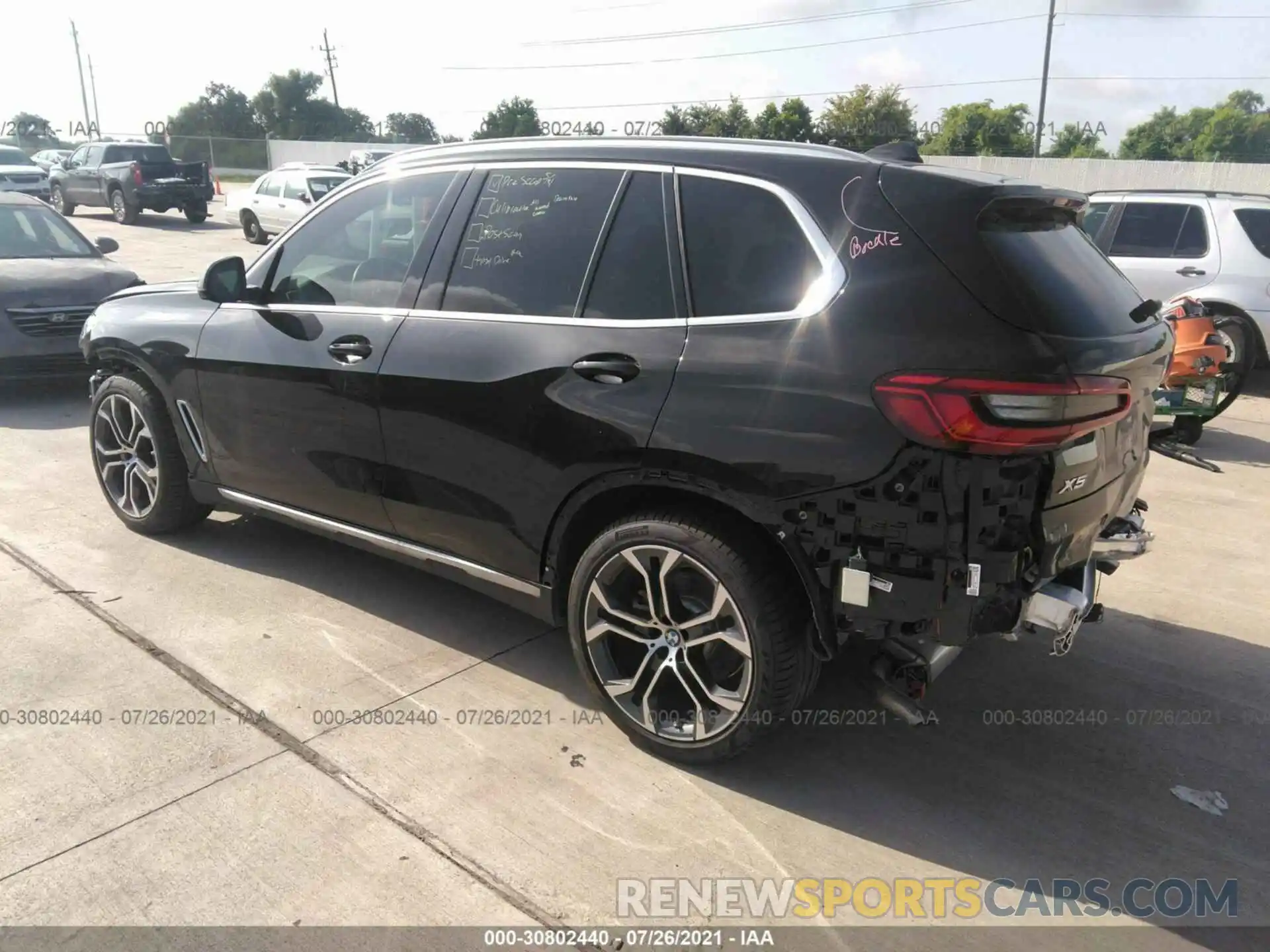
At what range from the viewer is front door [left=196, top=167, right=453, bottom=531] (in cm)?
388

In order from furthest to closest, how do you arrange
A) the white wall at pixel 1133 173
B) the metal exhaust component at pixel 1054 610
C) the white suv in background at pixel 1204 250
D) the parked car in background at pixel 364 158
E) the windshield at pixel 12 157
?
1. the parked car in background at pixel 364 158
2. the windshield at pixel 12 157
3. the white wall at pixel 1133 173
4. the white suv in background at pixel 1204 250
5. the metal exhaust component at pixel 1054 610

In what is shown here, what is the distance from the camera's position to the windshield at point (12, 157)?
27047 millimetres

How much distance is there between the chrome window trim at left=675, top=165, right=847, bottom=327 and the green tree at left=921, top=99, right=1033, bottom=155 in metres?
52.1

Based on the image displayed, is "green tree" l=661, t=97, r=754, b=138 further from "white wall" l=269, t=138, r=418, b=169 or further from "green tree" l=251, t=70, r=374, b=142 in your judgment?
"green tree" l=251, t=70, r=374, b=142

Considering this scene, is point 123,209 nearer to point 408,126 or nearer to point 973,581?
point 973,581

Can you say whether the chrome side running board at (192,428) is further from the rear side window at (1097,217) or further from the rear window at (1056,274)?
the rear side window at (1097,217)

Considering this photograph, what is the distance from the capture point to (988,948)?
2.56m

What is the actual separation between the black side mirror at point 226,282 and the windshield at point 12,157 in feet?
92.0

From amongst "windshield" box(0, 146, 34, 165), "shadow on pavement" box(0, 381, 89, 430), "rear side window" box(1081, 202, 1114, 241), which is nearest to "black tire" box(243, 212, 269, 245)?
"windshield" box(0, 146, 34, 165)

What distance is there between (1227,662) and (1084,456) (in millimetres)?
1910

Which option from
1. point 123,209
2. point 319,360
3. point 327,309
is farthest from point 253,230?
point 319,360

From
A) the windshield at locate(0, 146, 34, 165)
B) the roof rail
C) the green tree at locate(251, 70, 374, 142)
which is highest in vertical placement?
the green tree at locate(251, 70, 374, 142)

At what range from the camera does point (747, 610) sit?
116 inches

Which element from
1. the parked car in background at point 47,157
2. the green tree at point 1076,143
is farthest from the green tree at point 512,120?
the green tree at point 1076,143
